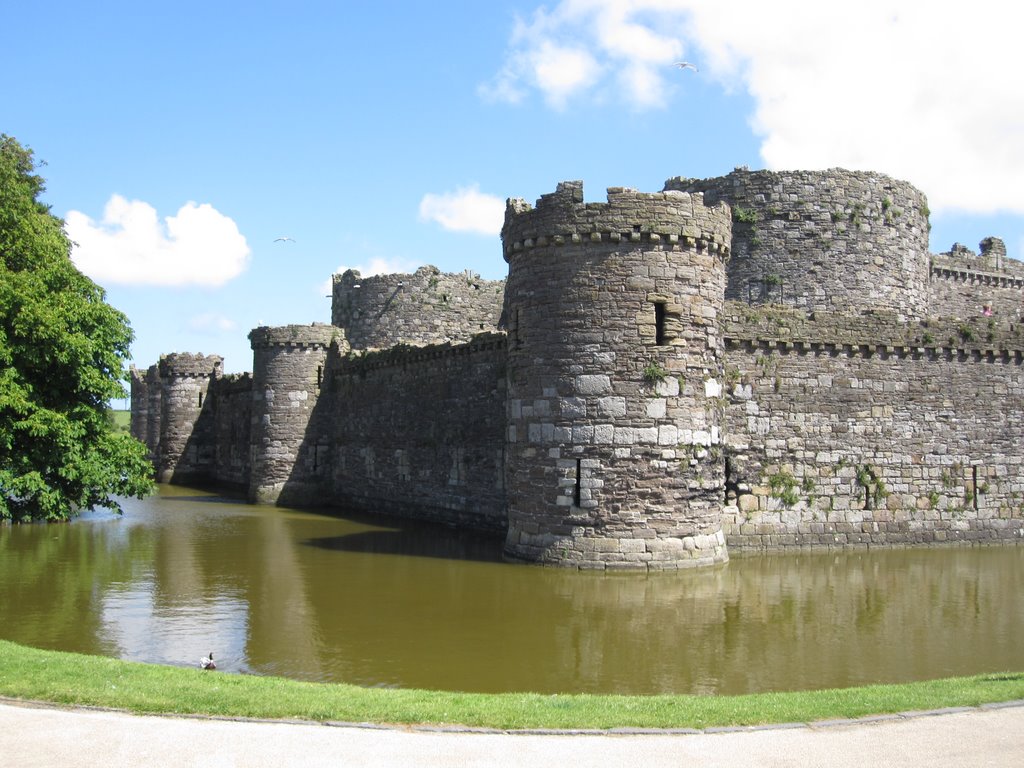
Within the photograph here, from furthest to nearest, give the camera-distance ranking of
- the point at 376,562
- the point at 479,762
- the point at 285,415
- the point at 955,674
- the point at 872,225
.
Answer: the point at 285,415 < the point at 872,225 < the point at 376,562 < the point at 955,674 < the point at 479,762

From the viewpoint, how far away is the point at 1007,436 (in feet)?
64.1

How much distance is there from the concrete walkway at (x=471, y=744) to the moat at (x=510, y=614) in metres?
2.22

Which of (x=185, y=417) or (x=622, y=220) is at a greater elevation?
(x=622, y=220)

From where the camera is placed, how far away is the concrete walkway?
6.35m

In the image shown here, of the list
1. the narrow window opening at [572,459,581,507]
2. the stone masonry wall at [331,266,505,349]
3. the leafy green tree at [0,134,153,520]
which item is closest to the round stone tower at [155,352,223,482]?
the stone masonry wall at [331,266,505,349]

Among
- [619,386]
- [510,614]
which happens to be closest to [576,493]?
[619,386]

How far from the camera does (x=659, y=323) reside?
16219 millimetres

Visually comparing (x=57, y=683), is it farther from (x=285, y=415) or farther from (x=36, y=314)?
(x=285, y=415)

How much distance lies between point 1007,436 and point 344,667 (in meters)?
15.6

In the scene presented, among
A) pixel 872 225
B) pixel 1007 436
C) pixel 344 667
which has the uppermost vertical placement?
pixel 872 225

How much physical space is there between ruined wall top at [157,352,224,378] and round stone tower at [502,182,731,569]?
86.6 feet

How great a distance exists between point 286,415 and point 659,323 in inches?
669

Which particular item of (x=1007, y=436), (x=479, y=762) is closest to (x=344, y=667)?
(x=479, y=762)

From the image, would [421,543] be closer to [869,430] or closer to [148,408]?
[869,430]
